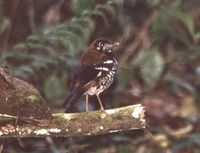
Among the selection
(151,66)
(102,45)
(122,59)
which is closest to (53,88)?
(151,66)

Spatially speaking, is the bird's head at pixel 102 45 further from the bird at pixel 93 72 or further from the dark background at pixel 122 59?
the dark background at pixel 122 59

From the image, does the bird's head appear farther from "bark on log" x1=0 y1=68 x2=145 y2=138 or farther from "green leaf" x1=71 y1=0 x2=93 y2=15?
"green leaf" x1=71 y1=0 x2=93 y2=15

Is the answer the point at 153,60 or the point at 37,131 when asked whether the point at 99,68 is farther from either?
the point at 153,60

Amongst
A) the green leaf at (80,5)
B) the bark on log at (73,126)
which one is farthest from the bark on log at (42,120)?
the green leaf at (80,5)

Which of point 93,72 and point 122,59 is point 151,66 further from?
point 93,72

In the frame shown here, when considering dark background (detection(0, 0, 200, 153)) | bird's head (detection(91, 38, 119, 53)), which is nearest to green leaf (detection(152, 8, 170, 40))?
dark background (detection(0, 0, 200, 153))

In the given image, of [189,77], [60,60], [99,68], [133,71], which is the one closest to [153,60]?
[133,71]
